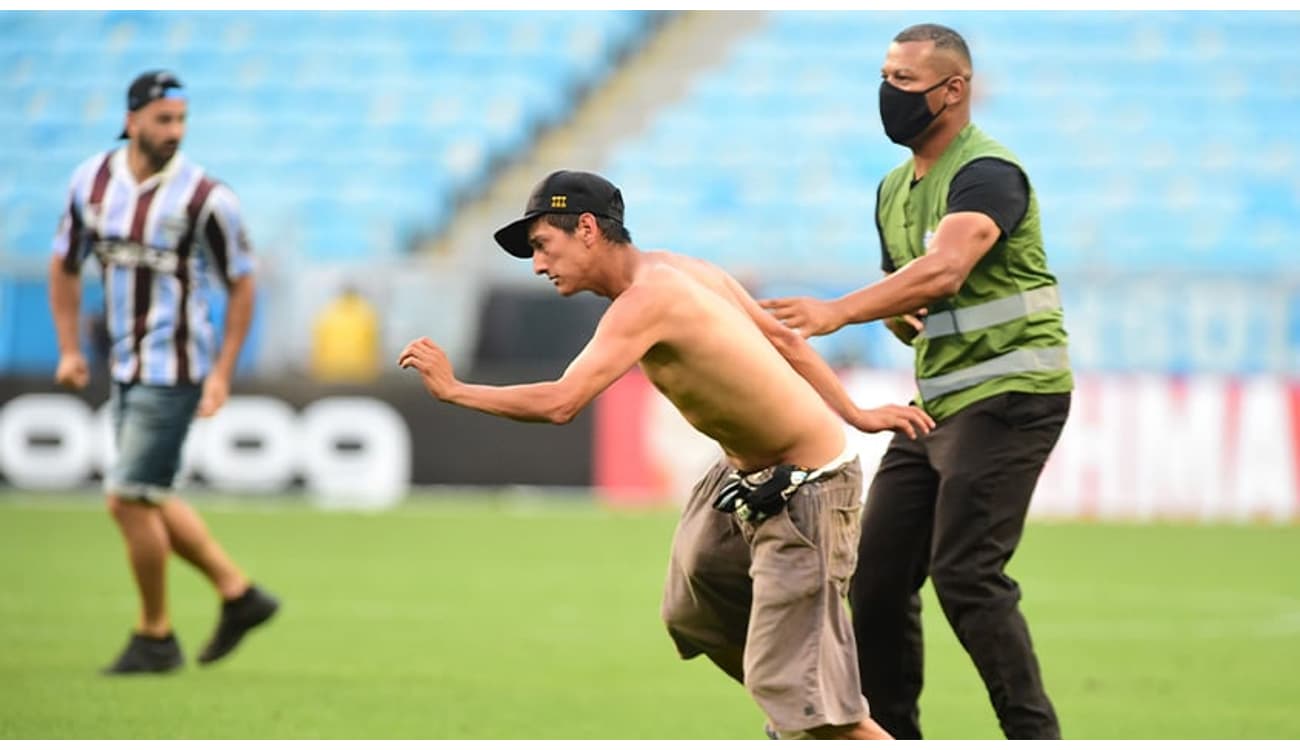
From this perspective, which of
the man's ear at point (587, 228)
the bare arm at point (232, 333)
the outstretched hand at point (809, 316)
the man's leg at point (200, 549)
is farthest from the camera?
the bare arm at point (232, 333)

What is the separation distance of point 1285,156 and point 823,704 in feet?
64.6

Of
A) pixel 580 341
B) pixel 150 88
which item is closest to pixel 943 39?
pixel 150 88

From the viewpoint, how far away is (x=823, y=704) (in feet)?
19.2

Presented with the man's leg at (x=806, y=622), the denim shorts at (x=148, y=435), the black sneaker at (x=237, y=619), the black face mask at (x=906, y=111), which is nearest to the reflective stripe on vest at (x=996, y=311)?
the black face mask at (x=906, y=111)

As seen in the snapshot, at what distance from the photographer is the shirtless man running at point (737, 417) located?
582 centimetres

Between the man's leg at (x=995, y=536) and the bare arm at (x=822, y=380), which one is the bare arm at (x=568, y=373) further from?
the man's leg at (x=995, y=536)

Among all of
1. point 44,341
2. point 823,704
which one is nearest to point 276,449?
point 44,341

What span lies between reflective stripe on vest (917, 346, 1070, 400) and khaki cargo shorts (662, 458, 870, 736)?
738 mm

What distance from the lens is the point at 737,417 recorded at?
6.03 metres

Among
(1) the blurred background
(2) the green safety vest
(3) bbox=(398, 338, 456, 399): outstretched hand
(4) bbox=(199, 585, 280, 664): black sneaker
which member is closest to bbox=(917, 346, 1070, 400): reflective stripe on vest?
(2) the green safety vest

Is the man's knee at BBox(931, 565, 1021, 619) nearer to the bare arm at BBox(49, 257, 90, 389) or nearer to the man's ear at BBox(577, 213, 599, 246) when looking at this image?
the man's ear at BBox(577, 213, 599, 246)

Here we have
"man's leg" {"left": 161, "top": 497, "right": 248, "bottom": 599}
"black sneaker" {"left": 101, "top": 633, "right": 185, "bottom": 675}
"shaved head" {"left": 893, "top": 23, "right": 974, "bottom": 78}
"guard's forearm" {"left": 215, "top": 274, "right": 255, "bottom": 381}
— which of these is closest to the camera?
"shaved head" {"left": 893, "top": 23, "right": 974, "bottom": 78}

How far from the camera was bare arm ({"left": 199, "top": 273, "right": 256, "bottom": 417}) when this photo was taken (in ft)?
30.7

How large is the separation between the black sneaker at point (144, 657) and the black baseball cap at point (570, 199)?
3638mm
